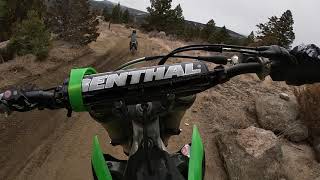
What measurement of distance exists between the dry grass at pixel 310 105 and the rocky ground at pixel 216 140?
0.19 metres

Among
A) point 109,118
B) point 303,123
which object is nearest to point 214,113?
point 303,123

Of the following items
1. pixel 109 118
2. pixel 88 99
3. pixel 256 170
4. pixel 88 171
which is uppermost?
pixel 88 99

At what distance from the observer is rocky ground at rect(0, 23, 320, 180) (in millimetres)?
6410

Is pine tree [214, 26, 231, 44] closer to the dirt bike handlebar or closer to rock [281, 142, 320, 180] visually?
rock [281, 142, 320, 180]

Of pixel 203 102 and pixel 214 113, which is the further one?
pixel 203 102

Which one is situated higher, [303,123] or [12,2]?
[12,2]

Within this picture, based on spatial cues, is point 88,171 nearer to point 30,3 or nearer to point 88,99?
point 88,99

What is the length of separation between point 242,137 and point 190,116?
9.37ft

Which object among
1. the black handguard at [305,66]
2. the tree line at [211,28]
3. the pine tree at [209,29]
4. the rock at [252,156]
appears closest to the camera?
the black handguard at [305,66]

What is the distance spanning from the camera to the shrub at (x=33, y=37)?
15297mm

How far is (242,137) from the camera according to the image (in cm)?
705

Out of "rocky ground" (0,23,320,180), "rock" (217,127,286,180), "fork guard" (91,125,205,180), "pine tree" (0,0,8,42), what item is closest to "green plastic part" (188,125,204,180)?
"fork guard" (91,125,205,180)

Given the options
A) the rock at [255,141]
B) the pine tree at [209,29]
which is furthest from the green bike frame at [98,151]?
the pine tree at [209,29]

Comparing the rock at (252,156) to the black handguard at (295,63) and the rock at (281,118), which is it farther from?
the black handguard at (295,63)
